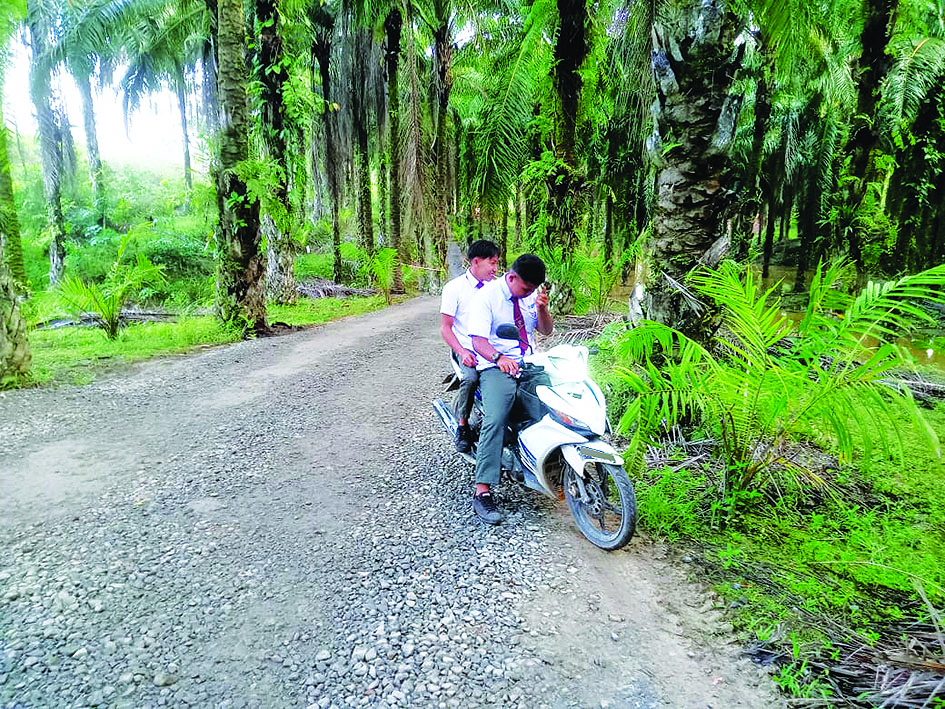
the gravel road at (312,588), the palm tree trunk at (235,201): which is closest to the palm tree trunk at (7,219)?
the gravel road at (312,588)

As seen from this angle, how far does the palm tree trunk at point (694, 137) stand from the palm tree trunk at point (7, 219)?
7327 millimetres

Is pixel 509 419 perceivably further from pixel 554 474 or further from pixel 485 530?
pixel 485 530

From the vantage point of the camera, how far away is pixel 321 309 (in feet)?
45.2

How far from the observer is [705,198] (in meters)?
4.55

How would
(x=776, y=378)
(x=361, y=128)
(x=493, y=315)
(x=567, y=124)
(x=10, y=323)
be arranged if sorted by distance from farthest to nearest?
(x=361, y=128) < (x=567, y=124) < (x=10, y=323) < (x=493, y=315) < (x=776, y=378)

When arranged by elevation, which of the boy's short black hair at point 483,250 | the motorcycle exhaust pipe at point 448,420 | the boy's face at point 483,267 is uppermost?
the boy's short black hair at point 483,250

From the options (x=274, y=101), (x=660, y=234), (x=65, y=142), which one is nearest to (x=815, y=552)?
(x=660, y=234)

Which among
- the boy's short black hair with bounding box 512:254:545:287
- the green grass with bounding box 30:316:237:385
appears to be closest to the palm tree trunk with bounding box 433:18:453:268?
the green grass with bounding box 30:316:237:385

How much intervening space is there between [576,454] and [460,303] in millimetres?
1541

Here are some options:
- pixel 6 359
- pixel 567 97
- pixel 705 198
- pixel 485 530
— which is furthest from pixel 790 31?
pixel 6 359

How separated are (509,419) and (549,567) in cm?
117

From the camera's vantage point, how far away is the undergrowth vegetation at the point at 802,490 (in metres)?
2.73

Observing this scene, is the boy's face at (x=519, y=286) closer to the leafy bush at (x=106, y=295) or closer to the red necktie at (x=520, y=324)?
the red necktie at (x=520, y=324)

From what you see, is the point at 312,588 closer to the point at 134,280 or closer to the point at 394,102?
the point at 134,280
